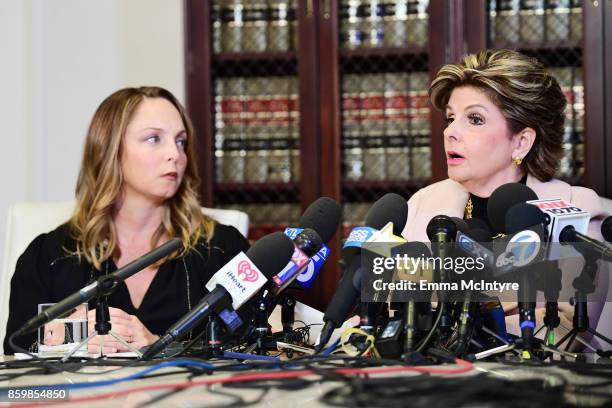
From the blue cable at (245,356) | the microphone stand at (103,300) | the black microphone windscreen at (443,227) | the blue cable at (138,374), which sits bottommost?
the blue cable at (245,356)

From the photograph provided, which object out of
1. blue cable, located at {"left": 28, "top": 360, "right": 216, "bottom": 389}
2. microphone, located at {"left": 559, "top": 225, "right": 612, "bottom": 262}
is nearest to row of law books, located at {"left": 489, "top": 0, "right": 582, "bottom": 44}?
microphone, located at {"left": 559, "top": 225, "right": 612, "bottom": 262}

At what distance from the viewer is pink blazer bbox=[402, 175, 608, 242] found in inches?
87.4

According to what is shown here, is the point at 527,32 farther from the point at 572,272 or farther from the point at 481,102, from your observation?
the point at 572,272

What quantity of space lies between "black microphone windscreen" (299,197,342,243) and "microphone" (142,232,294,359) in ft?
0.34

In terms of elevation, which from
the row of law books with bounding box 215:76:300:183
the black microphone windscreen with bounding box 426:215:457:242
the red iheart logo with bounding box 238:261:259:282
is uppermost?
the row of law books with bounding box 215:76:300:183

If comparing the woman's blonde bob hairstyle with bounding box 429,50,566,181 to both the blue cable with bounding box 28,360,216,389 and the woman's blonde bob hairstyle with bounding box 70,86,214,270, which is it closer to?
the woman's blonde bob hairstyle with bounding box 70,86,214,270

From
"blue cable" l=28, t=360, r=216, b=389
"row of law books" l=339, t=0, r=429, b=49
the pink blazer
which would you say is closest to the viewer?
"blue cable" l=28, t=360, r=216, b=389

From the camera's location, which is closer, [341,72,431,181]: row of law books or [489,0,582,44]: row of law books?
[489,0,582,44]: row of law books

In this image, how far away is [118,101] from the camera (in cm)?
276

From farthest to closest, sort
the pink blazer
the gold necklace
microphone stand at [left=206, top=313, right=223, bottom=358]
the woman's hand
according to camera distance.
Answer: the gold necklace < the pink blazer < the woman's hand < microphone stand at [left=206, top=313, right=223, bottom=358]

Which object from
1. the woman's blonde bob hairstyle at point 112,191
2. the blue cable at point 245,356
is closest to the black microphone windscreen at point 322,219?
the blue cable at point 245,356

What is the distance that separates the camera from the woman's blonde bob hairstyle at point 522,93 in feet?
7.38

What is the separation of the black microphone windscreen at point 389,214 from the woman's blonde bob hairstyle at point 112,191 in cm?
130

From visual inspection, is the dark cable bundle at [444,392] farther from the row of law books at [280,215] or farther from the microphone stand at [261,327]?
the row of law books at [280,215]
